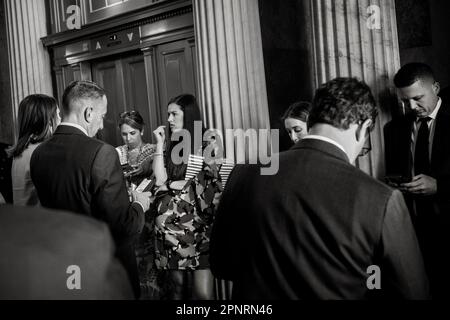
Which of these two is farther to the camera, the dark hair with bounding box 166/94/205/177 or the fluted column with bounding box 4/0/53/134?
the fluted column with bounding box 4/0/53/134

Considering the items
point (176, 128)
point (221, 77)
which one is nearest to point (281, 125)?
point (221, 77)

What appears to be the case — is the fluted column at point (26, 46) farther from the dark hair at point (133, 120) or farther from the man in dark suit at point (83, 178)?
the man in dark suit at point (83, 178)

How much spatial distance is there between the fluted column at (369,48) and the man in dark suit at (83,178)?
1.53 m

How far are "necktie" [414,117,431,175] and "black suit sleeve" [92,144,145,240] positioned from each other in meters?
1.60

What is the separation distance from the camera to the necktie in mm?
2615

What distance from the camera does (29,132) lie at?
291 cm

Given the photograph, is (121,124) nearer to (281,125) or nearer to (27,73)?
(281,125)

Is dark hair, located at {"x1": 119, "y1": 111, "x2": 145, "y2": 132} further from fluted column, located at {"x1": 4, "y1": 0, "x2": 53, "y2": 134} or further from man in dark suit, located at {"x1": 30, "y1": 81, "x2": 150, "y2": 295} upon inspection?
fluted column, located at {"x1": 4, "y1": 0, "x2": 53, "y2": 134}

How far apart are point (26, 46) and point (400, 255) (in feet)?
17.7

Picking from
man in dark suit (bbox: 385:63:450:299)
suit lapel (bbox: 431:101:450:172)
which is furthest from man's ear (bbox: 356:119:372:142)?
suit lapel (bbox: 431:101:450:172)

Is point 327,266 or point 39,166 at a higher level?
point 39,166

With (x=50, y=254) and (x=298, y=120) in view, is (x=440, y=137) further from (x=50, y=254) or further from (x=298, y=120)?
(x=50, y=254)

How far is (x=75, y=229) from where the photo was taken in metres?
1.02
